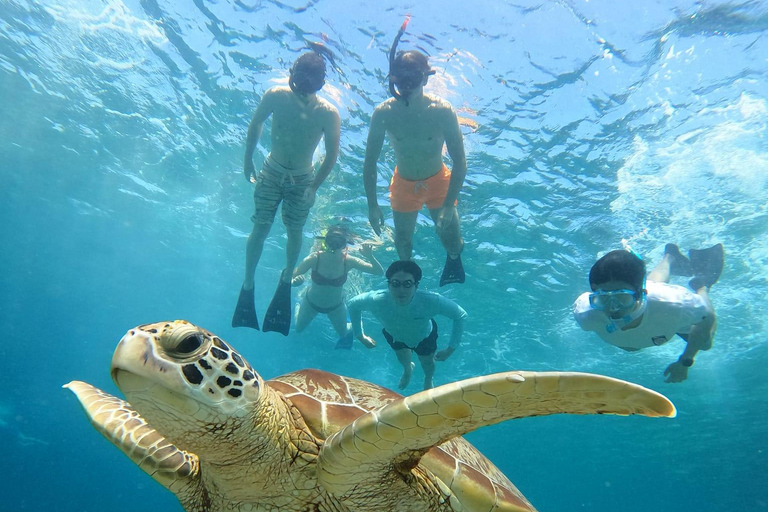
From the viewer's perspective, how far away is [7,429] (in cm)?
2891

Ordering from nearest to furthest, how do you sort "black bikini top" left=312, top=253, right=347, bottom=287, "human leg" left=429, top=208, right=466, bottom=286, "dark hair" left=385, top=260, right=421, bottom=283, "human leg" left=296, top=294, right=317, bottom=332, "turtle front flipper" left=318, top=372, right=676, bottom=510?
1. "turtle front flipper" left=318, top=372, right=676, bottom=510
2. "human leg" left=429, top=208, right=466, bottom=286
3. "dark hair" left=385, top=260, right=421, bottom=283
4. "black bikini top" left=312, top=253, right=347, bottom=287
5. "human leg" left=296, top=294, right=317, bottom=332

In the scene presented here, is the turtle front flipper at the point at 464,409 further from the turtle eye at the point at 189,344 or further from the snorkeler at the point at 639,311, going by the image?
the snorkeler at the point at 639,311

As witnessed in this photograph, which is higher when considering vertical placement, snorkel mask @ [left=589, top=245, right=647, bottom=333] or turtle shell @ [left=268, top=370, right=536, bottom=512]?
snorkel mask @ [left=589, top=245, right=647, bottom=333]

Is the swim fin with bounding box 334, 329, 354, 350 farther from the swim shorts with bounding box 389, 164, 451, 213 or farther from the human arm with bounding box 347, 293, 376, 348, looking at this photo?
the swim shorts with bounding box 389, 164, 451, 213

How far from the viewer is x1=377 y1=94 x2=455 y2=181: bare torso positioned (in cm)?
607

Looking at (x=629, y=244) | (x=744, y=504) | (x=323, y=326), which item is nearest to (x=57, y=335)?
(x=323, y=326)

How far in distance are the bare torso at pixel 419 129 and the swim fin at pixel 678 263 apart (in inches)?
243

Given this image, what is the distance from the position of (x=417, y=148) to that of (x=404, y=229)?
1559mm

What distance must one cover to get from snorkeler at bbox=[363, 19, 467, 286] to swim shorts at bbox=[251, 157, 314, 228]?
4.28 feet

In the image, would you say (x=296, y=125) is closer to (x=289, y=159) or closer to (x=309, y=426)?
(x=289, y=159)

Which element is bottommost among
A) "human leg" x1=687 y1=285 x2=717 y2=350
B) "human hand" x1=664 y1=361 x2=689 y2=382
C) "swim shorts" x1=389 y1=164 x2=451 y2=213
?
"human hand" x1=664 y1=361 x2=689 y2=382

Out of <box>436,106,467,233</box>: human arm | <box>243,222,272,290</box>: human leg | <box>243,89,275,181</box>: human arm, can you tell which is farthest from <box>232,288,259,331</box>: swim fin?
<box>436,106,467,233</box>: human arm

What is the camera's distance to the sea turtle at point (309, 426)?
1422mm

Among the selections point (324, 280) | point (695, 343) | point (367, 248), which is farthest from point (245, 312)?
point (695, 343)
